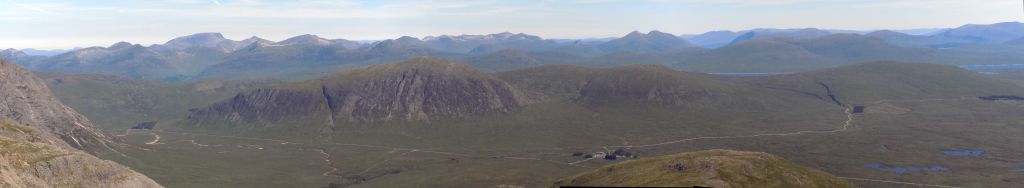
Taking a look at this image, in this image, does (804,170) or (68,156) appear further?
(804,170)

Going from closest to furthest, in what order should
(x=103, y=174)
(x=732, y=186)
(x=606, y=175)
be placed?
(x=732, y=186) → (x=103, y=174) → (x=606, y=175)

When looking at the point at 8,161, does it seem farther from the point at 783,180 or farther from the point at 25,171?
the point at 783,180

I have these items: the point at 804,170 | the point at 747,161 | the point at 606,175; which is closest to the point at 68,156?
the point at 606,175

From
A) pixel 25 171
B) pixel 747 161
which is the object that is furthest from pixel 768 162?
pixel 25 171

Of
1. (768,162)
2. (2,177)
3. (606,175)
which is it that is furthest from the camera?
(606,175)

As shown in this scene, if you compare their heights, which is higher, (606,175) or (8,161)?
(8,161)

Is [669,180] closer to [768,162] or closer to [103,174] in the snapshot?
[768,162]
